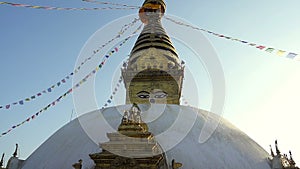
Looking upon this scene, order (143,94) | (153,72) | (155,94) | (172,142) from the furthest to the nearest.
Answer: (153,72) < (143,94) < (155,94) < (172,142)

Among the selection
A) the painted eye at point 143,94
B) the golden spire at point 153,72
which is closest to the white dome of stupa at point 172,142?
the golden spire at point 153,72

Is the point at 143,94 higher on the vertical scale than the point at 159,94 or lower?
higher

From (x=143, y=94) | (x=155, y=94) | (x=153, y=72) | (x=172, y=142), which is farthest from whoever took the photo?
(x=153, y=72)

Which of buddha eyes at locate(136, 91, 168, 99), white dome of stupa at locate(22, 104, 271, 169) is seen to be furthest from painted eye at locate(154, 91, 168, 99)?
white dome of stupa at locate(22, 104, 271, 169)

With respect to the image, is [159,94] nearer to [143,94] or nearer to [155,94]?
[155,94]

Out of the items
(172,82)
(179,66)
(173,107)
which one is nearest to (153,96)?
(172,82)

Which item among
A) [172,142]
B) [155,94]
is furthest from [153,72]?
[172,142]

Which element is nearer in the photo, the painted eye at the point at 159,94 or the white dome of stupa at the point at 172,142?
the white dome of stupa at the point at 172,142

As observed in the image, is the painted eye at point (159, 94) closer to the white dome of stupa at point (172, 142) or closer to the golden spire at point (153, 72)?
the golden spire at point (153, 72)

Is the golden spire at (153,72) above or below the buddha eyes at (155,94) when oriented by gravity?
above

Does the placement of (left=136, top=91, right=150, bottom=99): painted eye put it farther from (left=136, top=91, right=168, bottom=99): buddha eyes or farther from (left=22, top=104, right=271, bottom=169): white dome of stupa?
(left=22, top=104, right=271, bottom=169): white dome of stupa

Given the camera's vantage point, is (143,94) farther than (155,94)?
Yes

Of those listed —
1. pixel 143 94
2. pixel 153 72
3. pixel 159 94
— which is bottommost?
pixel 159 94

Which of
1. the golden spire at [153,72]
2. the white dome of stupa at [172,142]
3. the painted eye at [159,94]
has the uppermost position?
the golden spire at [153,72]
